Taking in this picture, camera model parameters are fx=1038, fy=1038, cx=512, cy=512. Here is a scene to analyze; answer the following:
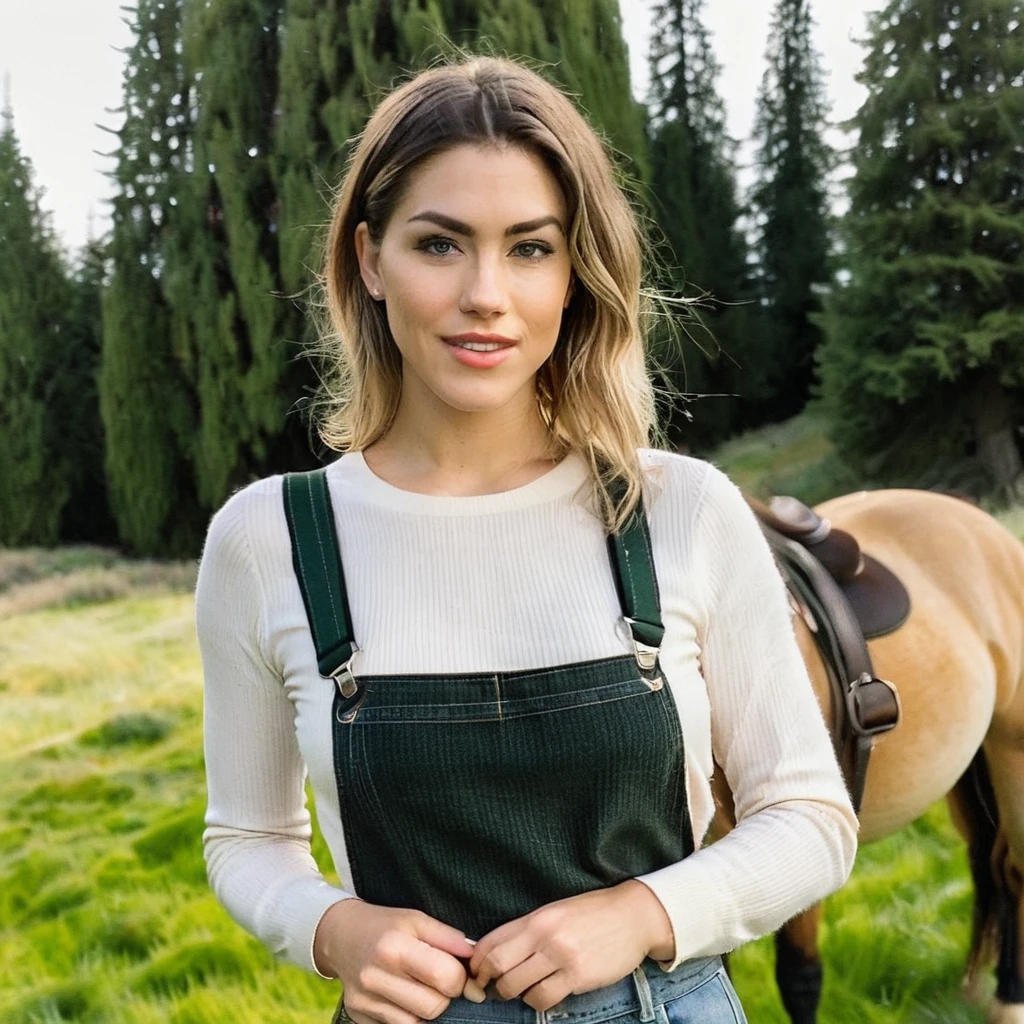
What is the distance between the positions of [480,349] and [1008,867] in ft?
6.97

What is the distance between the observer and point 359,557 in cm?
111

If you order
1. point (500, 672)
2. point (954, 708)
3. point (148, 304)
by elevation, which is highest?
point (148, 304)

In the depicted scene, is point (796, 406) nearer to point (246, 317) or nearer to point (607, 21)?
point (607, 21)

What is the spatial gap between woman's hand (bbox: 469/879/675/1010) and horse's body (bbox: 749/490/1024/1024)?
123 centimetres

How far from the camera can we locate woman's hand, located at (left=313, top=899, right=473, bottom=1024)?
96cm

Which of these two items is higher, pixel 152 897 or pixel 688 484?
pixel 688 484

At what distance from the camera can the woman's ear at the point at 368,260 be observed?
1201mm

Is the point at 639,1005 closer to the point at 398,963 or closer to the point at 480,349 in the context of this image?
the point at 398,963

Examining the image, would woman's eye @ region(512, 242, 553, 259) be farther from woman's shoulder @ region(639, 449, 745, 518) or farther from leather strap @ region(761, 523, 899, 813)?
leather strap @ region(761, 523, 899, 813)

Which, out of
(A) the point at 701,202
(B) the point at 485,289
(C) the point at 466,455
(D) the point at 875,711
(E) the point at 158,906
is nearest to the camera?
(B) the point at 485,289

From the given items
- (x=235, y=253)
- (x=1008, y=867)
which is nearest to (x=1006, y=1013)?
(x=1008, y=867)

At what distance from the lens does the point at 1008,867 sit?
2492mm

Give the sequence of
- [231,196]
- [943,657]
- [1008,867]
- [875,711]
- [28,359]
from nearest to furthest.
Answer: [875,711]
[943,657]
[1008,867]
[231,196]
[28,359]

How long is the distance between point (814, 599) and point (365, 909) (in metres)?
1.39
